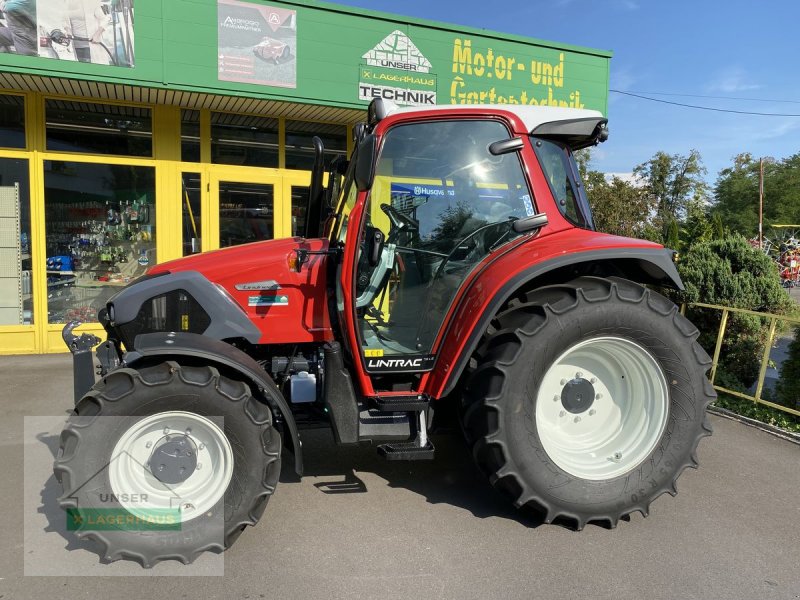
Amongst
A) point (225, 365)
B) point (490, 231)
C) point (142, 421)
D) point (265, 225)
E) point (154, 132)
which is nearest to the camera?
point (142, 421)

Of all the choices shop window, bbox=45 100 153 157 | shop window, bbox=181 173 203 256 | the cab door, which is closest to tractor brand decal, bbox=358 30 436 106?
shop window, bbox=181 173 203 256

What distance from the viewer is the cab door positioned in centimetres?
321

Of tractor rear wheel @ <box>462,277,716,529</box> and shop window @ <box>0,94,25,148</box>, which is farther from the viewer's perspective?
shop window @ <box>0,94,25,148</box>

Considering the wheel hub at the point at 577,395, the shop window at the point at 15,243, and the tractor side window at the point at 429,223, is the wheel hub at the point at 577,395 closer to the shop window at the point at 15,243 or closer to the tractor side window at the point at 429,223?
the tractor side window at the point at 429,223

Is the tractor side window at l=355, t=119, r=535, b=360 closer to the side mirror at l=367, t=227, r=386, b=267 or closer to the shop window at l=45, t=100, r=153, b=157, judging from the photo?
the side mirror at l=367, t=227, r=386, b=267

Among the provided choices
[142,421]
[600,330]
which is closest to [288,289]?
[142,421]

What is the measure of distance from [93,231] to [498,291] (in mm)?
6477

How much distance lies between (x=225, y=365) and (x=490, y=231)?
162 cm

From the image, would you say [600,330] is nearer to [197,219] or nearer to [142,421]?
[142,421]

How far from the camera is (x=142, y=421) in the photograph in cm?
277

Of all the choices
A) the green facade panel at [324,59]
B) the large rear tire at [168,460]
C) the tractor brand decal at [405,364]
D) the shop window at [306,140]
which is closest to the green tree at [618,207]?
the green facade panel at [324,59]

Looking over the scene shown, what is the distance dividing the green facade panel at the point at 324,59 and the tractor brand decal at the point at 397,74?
1 centimetres

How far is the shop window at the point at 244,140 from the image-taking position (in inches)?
311

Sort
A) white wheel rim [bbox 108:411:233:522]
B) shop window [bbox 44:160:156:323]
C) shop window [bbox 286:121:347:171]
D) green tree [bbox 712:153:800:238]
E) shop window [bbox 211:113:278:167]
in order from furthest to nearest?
green tree [bbox 712:153:800:238], shop window [bbox 286:121:347:171], shop window [bbox 211:113:278:167], shop window [bbox 44:160:156:323], white wheel rim [bbox 108:411:233:522]
